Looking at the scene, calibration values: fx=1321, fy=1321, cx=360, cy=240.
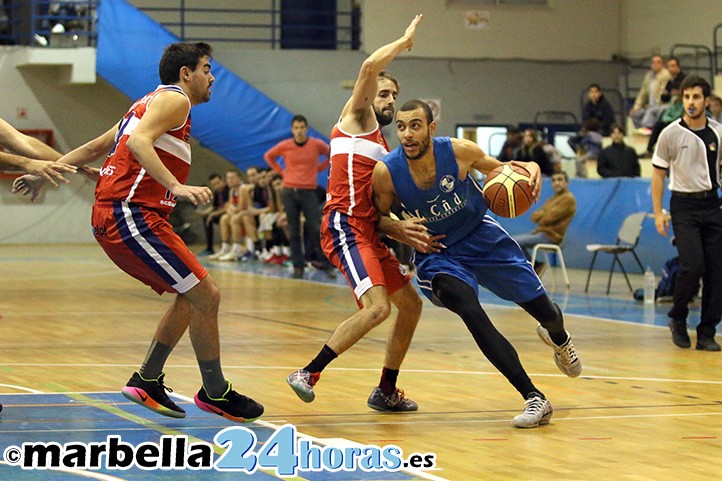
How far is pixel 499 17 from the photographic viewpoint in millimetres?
27750

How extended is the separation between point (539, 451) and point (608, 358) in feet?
13.0

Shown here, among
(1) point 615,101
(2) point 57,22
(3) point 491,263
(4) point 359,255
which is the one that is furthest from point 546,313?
(1) point 615,101

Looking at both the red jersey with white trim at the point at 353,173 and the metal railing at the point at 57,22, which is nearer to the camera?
the red jersey with white trim at the point at 353,173

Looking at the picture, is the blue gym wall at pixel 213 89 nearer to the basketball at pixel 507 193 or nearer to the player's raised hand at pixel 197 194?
the basketball at pixel 507 193

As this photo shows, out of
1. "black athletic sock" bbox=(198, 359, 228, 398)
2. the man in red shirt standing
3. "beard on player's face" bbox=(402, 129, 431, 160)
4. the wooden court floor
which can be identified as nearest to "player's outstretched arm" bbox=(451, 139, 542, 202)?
"beard on player's face" bbox=(402, 129, 431, 160)

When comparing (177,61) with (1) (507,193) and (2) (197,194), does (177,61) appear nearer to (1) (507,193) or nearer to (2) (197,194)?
(2) (197,194)

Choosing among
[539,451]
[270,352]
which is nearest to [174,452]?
[539,451]

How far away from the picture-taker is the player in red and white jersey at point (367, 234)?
24.0 ft

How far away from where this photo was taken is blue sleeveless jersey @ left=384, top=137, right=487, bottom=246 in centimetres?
735

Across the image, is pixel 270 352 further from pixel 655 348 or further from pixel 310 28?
pixel 310 28

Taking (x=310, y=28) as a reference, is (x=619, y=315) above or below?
below

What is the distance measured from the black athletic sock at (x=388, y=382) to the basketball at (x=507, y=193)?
1130mm

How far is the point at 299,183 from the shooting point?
1886 cm

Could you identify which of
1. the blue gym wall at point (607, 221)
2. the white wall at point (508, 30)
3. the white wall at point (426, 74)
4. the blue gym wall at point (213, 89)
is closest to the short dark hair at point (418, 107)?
the blue gym wall at point (607, 221)
